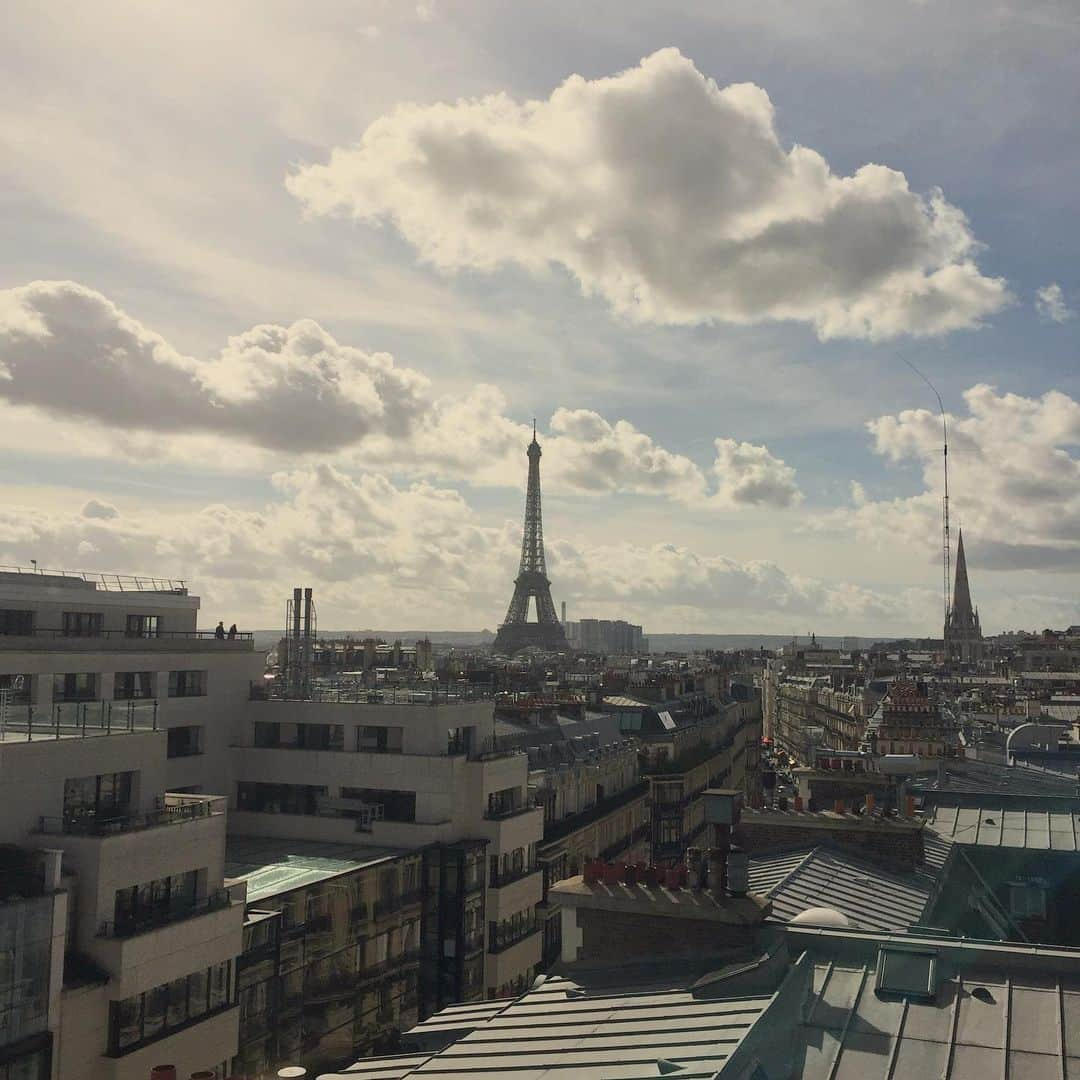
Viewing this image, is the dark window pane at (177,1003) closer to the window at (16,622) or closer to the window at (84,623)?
the window at (16,622)

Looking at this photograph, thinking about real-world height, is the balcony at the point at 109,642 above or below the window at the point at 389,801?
above

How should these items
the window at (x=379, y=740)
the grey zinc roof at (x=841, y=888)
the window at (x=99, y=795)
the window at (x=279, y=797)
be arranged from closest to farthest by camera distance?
the grey zinc roof at (x=841, y=888) → the window at (x=99, y=795) → the window at (x=379, y=740) → the window at (x=279, y=797)

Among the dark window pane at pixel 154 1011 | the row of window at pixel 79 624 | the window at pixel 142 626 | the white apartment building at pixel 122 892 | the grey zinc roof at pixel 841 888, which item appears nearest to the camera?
the grey zinc roof at pixel 841 888

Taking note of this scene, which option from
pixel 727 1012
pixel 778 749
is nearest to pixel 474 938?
pixel 727 1012

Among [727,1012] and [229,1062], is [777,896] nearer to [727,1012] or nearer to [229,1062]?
[727,1012]

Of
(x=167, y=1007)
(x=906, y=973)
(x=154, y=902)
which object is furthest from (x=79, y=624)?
(x=906, y=973)

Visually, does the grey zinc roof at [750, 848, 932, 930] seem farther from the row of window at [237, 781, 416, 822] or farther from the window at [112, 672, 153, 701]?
the window at [112, 672, 153, 701]

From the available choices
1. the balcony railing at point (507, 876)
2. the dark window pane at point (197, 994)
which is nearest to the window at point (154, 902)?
the dark window pane at point (197, 994)

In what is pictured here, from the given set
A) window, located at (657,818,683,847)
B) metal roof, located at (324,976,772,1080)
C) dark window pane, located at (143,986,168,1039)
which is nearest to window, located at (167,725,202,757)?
dark window pane, located at (143,986,168,1039)
